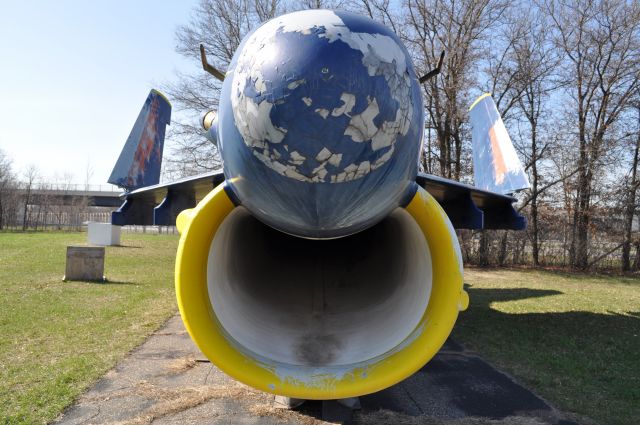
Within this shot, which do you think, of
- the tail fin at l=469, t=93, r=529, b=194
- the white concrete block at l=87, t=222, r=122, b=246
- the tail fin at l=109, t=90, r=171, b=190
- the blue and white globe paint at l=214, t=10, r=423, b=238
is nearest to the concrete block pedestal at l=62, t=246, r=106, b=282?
the tail fin at l=109, t=90, r=171, b=190

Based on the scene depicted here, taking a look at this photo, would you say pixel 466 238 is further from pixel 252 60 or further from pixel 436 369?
pixel 252 60

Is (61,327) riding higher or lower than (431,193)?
lower

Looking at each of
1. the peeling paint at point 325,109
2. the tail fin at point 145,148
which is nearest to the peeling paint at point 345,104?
the peeling paint at point 325,109

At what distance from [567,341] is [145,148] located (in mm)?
6483

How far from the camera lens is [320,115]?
178 cm

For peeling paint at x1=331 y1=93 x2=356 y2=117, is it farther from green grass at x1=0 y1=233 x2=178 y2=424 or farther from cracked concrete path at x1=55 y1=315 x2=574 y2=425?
green grass at x1=0 y1=233 x2=178 y2=424

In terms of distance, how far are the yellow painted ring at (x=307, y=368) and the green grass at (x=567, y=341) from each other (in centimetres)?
226

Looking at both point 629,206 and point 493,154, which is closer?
point 493,154

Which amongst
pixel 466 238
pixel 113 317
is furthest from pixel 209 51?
pixel 113 317

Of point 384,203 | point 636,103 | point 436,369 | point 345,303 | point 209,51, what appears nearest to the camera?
point 384,203

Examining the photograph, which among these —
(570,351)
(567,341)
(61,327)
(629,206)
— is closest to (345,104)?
(570,351)

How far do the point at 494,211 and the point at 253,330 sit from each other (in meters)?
4.64

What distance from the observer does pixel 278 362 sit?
2.68m

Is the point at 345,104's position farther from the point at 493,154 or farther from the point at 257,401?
the point at 493,154
